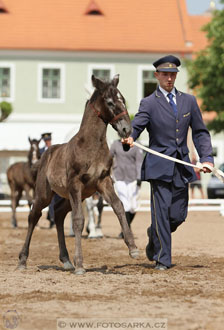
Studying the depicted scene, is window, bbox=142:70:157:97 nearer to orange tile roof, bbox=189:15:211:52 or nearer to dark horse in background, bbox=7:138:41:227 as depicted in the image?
orange tile roof, bbox=189:15:211:52

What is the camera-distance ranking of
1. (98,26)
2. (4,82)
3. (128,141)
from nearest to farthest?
(128,141) → (4,82) → (98,26)

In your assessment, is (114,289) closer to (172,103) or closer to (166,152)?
(166,152)

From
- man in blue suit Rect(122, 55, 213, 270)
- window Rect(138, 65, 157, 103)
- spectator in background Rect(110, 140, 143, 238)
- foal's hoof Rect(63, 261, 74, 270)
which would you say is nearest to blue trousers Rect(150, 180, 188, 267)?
man in blue suit Rect(122, 55, 213, 270)

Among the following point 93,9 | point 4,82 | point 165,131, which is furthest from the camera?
point 93,9

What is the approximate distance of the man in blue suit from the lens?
9.34 meters

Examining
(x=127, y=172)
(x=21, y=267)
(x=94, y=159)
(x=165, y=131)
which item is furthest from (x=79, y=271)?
(x=127, y=172)

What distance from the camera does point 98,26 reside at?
4575cm

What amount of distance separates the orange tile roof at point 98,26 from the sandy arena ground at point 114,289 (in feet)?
103

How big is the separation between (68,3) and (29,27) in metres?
3.20

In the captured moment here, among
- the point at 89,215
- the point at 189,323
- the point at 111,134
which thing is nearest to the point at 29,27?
the point at 111,134

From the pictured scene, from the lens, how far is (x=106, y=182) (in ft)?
30.1

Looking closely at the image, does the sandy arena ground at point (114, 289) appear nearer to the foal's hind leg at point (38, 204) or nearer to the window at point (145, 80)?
the foal's hind leg at point (38, 204)

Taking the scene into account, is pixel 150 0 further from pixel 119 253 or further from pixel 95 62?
pixel 119 253

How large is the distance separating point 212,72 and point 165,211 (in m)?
34.0
